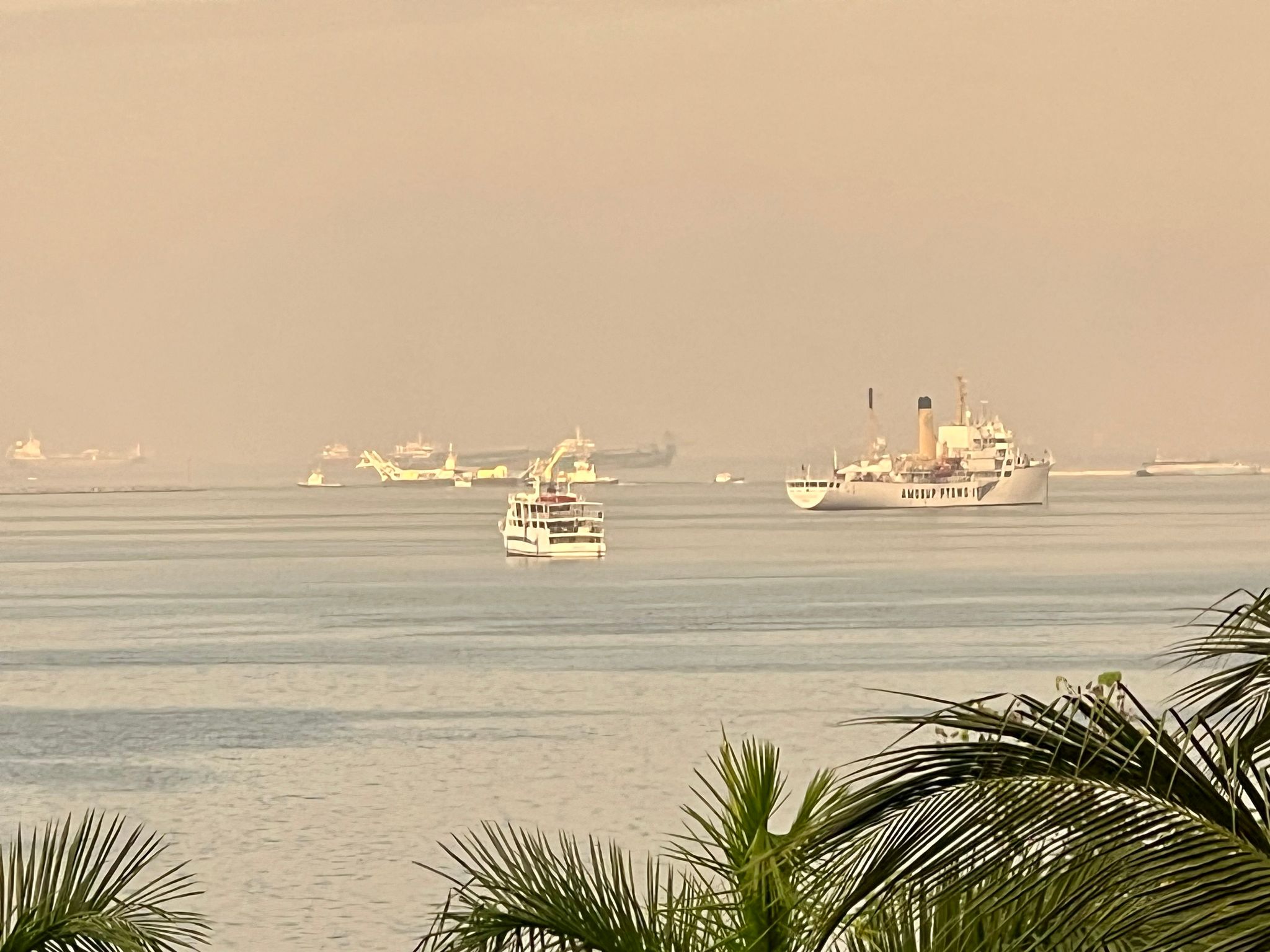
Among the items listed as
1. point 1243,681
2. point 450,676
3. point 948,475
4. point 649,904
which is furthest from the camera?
point 948,475

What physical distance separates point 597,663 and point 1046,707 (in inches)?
1503

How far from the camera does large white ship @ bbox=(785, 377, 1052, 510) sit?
151250 mm

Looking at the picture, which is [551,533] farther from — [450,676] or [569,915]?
[569,915]

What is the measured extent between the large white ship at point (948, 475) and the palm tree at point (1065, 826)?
485ft

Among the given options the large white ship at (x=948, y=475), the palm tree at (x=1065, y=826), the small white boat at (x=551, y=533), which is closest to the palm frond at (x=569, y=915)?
the palm tree at (x=1065, y=826)

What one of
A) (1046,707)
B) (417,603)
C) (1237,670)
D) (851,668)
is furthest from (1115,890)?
(417,603)

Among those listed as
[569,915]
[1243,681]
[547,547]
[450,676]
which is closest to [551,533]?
[547,547]

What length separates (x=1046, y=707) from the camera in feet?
10.3

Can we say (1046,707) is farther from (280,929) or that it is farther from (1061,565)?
(1061,565)

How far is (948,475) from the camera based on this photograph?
15012 centimetres

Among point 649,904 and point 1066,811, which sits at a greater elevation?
point 649,904

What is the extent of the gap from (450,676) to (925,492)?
11496 centimetres

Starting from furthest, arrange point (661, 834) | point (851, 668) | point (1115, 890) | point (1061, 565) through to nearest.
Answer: point (1061, 565) < point (851, 668) < point (661, 834) < point (1115, 890)

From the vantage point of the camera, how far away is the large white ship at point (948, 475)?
496 ft
